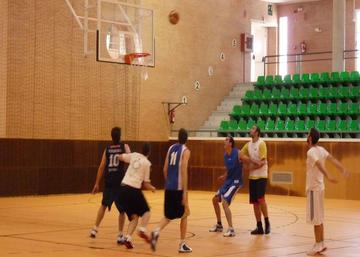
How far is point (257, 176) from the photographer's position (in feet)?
41.2

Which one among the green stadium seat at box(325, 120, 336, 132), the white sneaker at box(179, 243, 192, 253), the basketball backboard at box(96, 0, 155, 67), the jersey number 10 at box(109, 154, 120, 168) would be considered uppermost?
the basketball backboard at box(96, 0, 155, 67)

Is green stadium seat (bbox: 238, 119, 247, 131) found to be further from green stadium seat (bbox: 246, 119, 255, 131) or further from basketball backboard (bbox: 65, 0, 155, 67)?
basketball backboard (bbox: 65, 0, 155, 67)

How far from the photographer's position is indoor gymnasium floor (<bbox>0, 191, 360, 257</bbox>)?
10.2 metres

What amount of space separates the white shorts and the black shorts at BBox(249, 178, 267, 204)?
7.51ft

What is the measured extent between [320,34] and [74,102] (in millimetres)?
13600

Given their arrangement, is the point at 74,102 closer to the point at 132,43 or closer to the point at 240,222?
the point at 132,43

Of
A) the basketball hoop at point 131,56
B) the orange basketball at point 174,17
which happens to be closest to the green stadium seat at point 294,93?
the orange basketball at point 174,17

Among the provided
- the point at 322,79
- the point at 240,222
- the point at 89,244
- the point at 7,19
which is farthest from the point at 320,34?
the point at 89,244

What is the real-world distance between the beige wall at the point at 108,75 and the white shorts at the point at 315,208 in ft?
41.2

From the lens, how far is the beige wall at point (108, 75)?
20.9 metres

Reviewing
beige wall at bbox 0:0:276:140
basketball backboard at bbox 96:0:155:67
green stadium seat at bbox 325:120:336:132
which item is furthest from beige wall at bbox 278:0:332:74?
basketball backboard at bbox 96:0:155:67

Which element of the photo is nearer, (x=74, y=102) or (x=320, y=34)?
(x=74, y=102)

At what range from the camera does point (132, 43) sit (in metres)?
19.5

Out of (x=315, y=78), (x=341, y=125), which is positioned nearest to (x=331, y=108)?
(x=341, y=125)
